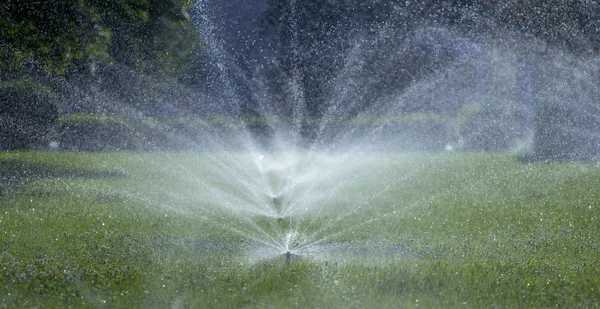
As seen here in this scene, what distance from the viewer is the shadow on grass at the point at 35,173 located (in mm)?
11734

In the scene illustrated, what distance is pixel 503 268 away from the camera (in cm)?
701

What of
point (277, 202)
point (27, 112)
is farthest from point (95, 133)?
point (277, 202)

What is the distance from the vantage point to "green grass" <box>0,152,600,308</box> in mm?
6219

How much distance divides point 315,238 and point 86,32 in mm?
7952

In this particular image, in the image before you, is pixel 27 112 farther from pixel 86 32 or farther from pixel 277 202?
pixel 277 202

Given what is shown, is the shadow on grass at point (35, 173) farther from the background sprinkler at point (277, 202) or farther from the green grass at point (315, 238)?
the background sprinkler at point (277, 202)

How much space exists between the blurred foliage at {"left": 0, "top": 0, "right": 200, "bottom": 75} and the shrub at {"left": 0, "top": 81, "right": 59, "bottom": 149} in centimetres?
64

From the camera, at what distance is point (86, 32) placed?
1420 centimetres

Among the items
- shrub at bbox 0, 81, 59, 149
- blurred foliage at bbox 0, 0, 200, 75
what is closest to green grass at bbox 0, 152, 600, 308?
blurred foliage at bbox 0, 0, 200, 75

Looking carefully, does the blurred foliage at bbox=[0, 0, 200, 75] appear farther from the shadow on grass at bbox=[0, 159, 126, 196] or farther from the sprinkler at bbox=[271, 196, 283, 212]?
the sprinkler at bbox=[271, 196, 283, 212]

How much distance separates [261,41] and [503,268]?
21.4 metres

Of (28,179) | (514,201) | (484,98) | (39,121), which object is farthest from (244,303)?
(484,98)

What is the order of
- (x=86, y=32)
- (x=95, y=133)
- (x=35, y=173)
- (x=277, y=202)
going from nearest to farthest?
(x=277, y=202) < (x=35, y=173) < (x=86, y=32) < (x=95, y=133)

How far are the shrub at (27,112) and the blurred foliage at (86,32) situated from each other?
642mm
